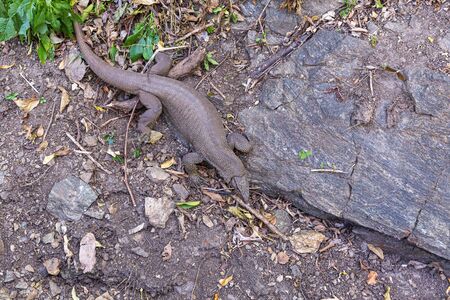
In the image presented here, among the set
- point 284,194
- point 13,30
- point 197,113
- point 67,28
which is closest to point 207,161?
point 197,113

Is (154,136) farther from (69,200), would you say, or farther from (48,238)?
(48,238)

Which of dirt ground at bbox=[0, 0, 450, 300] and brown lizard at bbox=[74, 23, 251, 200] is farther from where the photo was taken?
brown lizard at bbox=[74, 23, 251, 200]

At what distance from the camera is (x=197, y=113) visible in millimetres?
5660

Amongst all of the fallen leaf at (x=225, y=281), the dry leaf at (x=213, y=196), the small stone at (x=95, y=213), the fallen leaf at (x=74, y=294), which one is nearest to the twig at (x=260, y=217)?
the dry leaf at (x=213, y=196)

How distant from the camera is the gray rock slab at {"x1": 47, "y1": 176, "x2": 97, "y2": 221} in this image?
5.10m

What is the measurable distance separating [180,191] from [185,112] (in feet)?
3.12

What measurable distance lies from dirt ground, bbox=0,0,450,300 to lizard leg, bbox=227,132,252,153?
0.49 metres

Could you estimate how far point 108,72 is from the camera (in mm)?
5715

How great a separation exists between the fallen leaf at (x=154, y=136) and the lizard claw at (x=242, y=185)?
3.33 ft

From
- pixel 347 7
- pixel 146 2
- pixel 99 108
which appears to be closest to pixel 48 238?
pixel 99 108

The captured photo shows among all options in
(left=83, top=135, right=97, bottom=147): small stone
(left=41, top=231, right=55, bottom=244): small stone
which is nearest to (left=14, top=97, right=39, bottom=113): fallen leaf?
(left=83, top=135, right=97, bottom=147): small stone

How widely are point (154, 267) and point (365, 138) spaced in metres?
2.64

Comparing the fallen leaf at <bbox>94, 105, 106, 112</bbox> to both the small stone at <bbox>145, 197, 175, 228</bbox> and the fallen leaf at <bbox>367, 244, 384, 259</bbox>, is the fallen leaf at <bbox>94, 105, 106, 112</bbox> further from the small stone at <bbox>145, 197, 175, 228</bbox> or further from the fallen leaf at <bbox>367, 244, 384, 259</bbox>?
the fallen leaf at <bbox>367, 244, 384, 259</bbox>

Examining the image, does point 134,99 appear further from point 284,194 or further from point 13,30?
point 284,194
